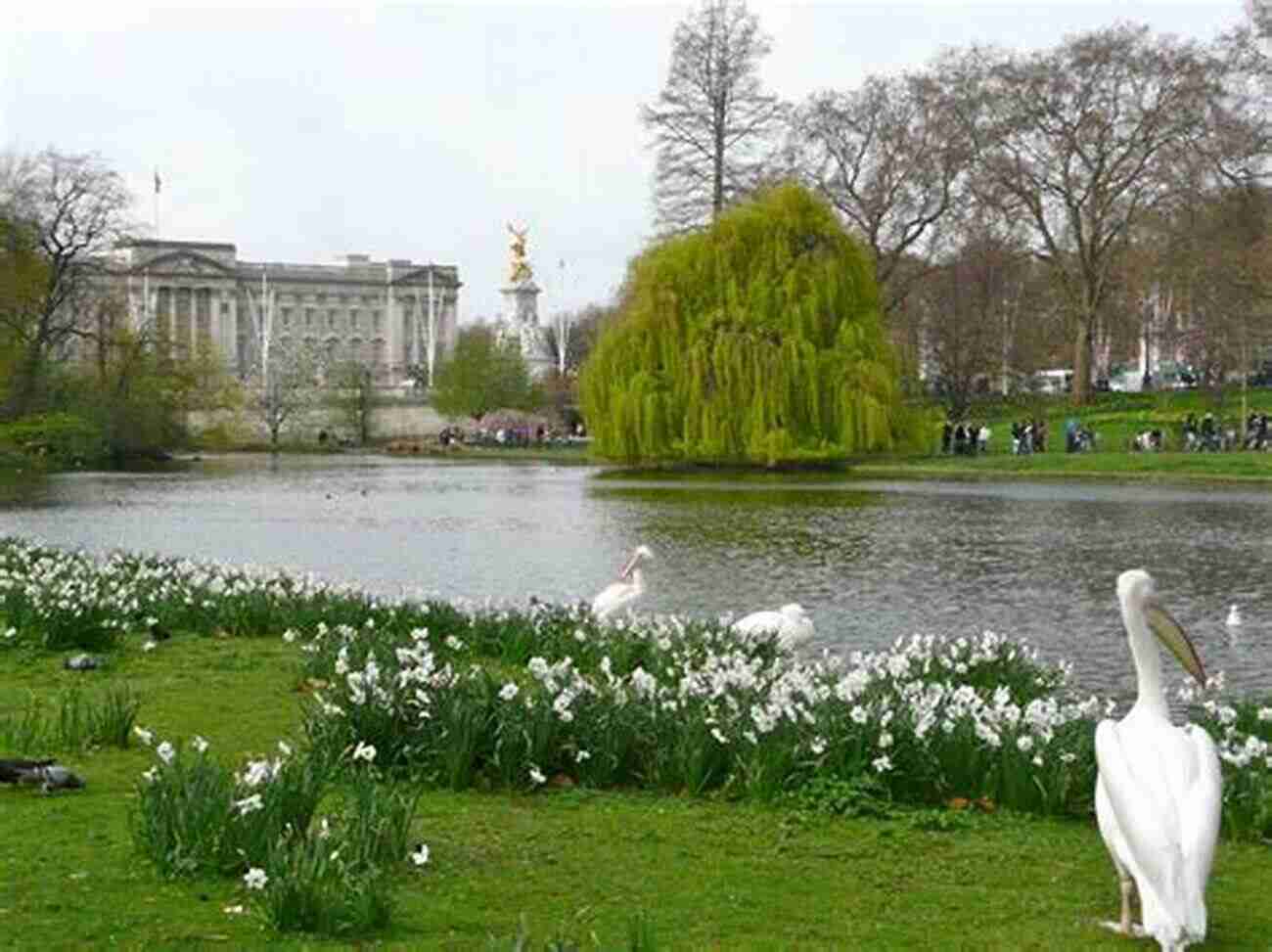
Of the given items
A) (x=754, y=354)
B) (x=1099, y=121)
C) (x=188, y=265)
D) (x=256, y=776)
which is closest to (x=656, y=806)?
(x=256, y=776)

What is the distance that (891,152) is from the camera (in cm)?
5731

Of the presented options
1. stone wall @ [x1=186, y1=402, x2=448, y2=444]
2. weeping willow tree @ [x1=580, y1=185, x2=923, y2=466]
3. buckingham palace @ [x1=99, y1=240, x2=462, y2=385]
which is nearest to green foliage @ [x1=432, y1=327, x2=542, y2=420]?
stone wall @ [x1=186, y1=402, x2=448, y2=444]

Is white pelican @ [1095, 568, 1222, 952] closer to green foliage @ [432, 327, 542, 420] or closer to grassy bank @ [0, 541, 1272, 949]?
grassy bank @ [0, 541, 1272, 949]

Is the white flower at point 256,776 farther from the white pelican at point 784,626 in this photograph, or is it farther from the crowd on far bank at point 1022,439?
the crowd on far bank at point 1022,439

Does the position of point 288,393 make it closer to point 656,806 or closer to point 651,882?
point 656,806

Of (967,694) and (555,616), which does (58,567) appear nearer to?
(555,616)

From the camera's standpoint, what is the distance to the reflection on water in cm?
1686

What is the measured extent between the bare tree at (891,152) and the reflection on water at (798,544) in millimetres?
18659

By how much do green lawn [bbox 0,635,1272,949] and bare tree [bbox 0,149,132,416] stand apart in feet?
177

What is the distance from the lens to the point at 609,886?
628 centimetres

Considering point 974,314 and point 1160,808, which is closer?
point 1160,808

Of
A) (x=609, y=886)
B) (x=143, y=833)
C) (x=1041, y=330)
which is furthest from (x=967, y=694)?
(x=1041, y=330)

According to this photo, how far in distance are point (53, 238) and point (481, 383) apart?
35.4 metres

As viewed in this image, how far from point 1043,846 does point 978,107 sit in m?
52.4
